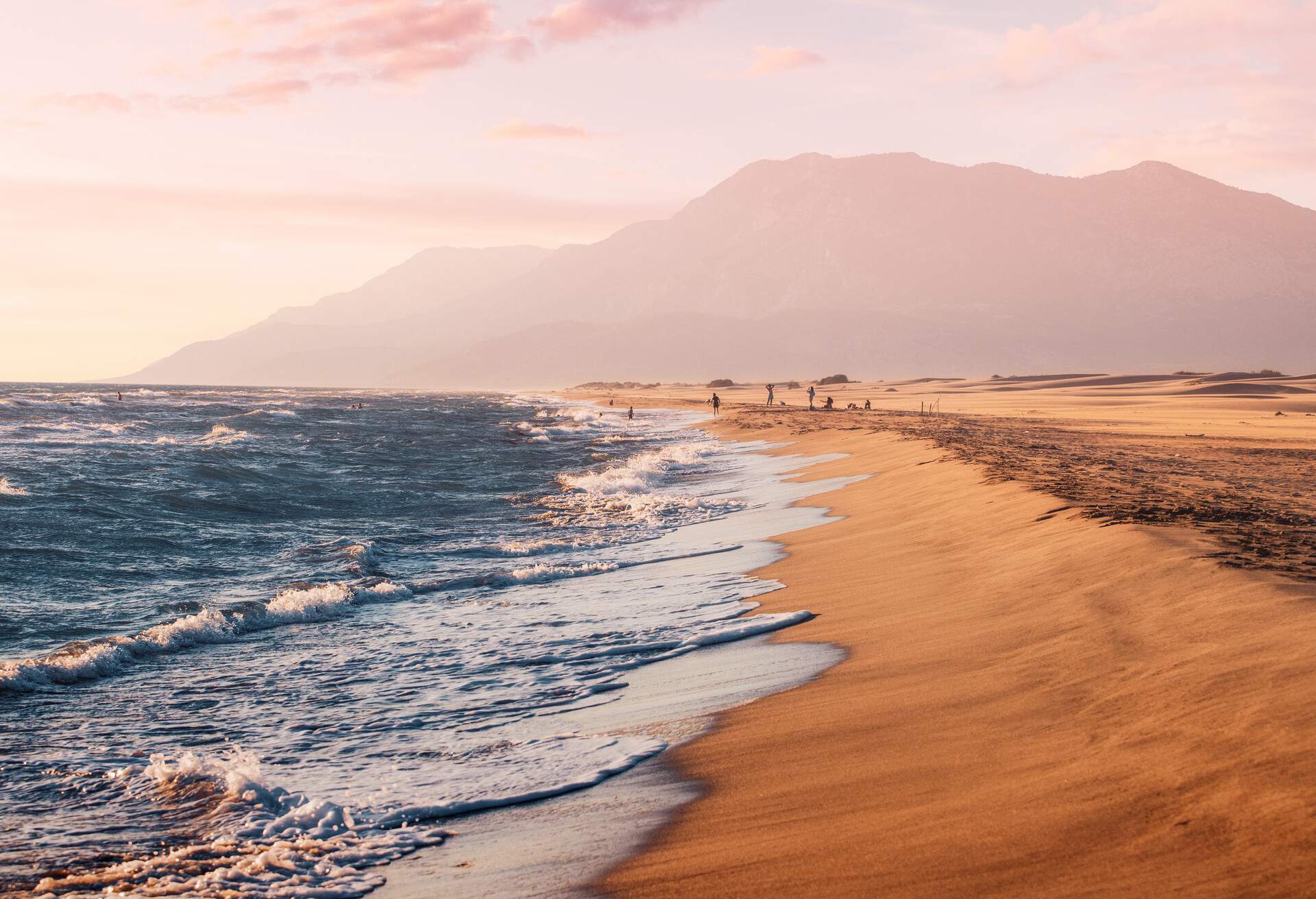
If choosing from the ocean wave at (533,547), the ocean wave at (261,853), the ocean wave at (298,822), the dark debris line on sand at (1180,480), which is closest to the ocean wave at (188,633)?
the ocean wave at (533,547)

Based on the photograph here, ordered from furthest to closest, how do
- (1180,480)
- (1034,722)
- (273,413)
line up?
(273,413) < (1180,480) < (1034,722)

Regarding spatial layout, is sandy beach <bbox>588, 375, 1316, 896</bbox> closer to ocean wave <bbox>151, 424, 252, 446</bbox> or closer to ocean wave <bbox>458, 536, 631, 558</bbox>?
ocean wave <bbox>458, 536, 631, 558</bbox>

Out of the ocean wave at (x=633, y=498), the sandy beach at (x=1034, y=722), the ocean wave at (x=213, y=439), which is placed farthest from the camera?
the ocean wave at (x=213, y=439)

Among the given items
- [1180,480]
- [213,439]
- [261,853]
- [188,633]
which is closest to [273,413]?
[213,439]

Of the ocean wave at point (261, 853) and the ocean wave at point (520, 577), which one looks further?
the ocean wave at point (520, 577)

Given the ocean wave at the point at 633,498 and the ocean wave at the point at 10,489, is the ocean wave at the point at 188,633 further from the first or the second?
the ocean wave at the point at 10,489

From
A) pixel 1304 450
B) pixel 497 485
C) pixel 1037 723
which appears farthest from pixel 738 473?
pixel 1037 723

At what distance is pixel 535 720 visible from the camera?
7086mm

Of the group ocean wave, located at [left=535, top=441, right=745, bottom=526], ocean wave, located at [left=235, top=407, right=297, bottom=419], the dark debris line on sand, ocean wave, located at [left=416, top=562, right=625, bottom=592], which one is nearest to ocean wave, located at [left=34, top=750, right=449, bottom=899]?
ocean wave, located at [left=416, top=562, right=625, bottom=592]

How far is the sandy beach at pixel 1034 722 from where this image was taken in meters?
3.99

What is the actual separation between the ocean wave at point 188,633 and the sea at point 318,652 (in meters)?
0.03

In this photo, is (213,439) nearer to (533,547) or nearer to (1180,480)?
(533,547)

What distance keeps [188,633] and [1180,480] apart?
1460 cm

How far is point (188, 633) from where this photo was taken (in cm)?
998
